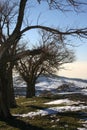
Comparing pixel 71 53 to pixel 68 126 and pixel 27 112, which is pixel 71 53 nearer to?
pixel 27 112

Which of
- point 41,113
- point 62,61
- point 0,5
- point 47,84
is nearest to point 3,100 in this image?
point 41,113

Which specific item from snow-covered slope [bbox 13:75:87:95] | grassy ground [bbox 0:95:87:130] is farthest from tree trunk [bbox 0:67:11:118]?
snow-covered slope [bbox 13:75:87:95]

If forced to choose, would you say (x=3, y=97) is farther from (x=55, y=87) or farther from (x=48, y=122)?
(x=55, y=87)

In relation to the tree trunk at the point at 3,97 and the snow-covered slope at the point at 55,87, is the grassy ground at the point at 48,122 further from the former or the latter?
the snow-covered slope at the point at 55,87

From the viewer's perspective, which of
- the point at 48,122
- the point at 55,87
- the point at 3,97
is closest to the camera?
the point at 48,122

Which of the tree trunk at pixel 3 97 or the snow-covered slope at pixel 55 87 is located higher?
the tree trunk at pixel 3 97

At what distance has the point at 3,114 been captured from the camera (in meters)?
19.1

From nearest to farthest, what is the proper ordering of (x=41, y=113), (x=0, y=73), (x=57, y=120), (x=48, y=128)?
(x=48, y=128) < (x=57, y=120) < (x=0, y=73) < (x=41, y=113)

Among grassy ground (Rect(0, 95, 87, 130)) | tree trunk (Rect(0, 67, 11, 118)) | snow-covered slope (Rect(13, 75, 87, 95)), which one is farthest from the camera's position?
snow-covered slope (Rect(13, 75, 87, 95))

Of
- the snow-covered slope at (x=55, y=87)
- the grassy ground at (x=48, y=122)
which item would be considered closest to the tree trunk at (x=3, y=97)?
the grassy ground at (x=48, y=122)

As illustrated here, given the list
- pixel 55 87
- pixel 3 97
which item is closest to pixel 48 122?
pixel 3 97

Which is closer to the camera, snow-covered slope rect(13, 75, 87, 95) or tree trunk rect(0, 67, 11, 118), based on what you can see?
tree trunk rect(0, 67, 11, 118)

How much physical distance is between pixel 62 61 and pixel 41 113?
27551 millimetres

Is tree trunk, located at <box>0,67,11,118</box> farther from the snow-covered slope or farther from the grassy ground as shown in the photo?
the snow-covered slope
